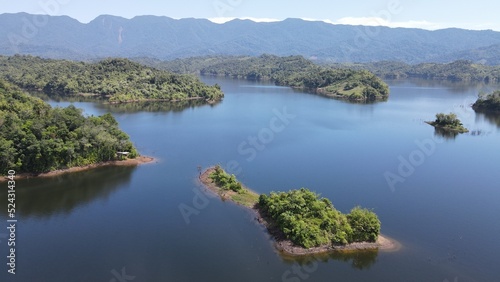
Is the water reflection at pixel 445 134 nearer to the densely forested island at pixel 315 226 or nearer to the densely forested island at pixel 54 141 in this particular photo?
the densely forested island at pixel 315 226

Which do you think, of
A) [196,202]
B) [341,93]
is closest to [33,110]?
[196,202]

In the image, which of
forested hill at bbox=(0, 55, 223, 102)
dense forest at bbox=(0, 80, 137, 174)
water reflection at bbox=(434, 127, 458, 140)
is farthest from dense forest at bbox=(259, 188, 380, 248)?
forested hill at bbox=(0, 55, 223, 102)

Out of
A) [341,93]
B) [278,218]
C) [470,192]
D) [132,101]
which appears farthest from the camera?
[341,93]

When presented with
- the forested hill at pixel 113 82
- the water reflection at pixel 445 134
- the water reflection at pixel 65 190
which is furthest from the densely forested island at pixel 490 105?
the water reflection at pixel 65 190

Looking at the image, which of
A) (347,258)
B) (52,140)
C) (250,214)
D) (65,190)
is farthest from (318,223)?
(52,140)

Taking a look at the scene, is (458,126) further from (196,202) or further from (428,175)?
(196,202)
